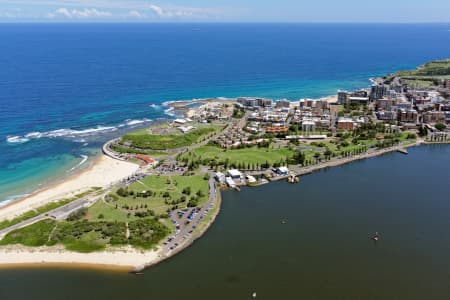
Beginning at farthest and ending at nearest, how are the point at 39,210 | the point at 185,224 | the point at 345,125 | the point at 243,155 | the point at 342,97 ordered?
the point at 342,97 < the point at 345,125 < the point at 243,155 < the point at 39,210 < the point at 185,224

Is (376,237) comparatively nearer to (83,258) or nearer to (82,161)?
(83,258)

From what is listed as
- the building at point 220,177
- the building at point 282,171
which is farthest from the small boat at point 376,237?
the building at point 220,177

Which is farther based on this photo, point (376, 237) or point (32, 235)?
point (376, 237)

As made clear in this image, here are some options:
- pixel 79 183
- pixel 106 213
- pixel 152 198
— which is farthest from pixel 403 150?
pixel 79 183

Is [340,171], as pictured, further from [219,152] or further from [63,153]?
[63,153]

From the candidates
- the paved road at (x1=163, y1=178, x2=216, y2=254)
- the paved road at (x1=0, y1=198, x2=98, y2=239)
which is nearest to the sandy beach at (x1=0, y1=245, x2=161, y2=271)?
the paved road at (x1=163, y1=178, x2=216, y2=254)

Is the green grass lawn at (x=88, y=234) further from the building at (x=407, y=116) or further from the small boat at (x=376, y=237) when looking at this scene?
the building at (x=407, y=116)

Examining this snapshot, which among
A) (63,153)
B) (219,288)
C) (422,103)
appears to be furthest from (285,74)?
(219,288)
